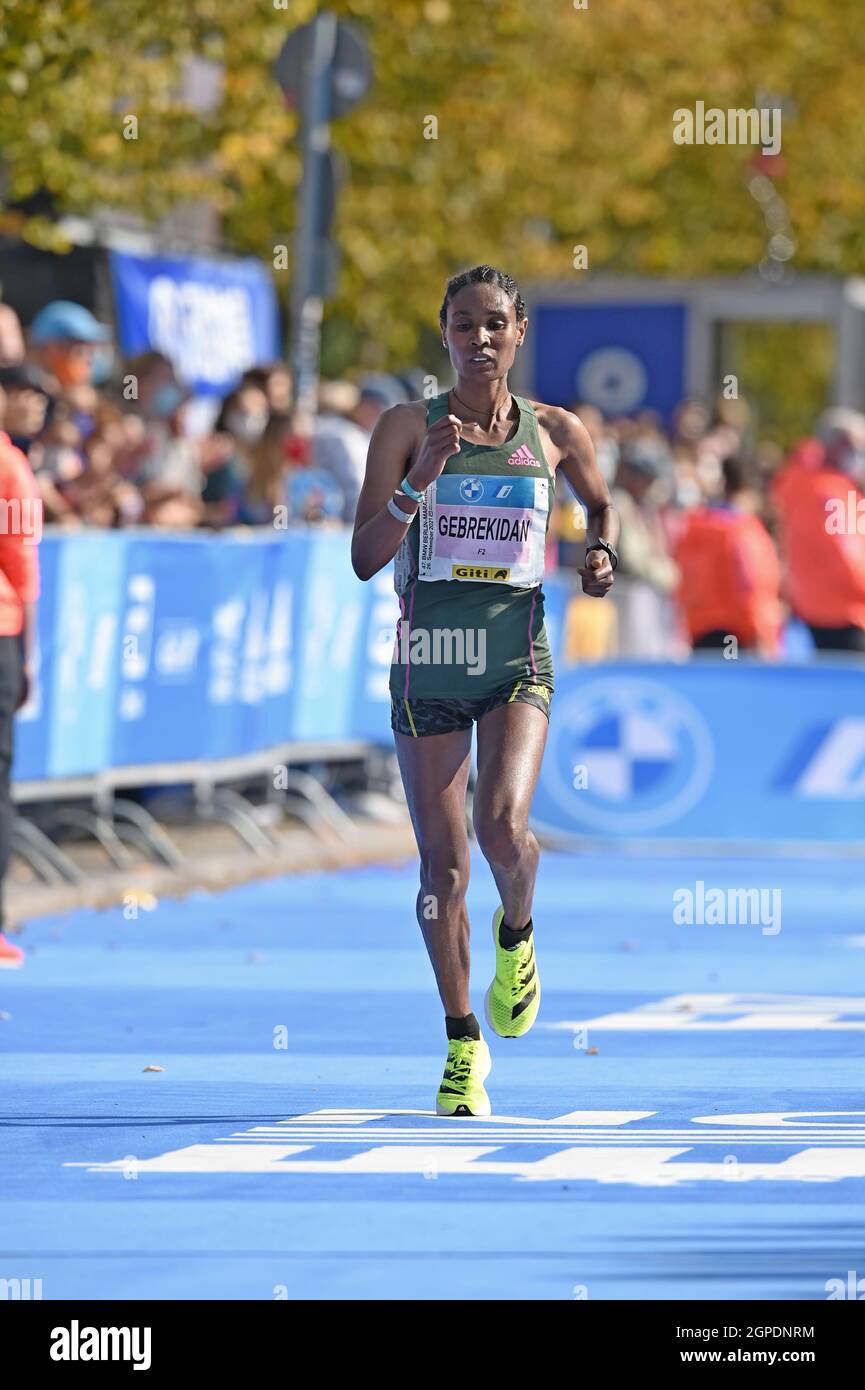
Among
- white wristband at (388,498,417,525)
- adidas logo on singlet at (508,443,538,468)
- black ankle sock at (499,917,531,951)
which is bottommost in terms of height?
black ankle sock at (499,917,531,951)

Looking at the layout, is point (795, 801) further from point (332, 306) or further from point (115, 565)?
point (332, 306)

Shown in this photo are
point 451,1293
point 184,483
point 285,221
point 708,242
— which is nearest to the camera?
point 451,1293

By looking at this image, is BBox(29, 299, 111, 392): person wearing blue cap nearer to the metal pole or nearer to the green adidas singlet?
the metal pole

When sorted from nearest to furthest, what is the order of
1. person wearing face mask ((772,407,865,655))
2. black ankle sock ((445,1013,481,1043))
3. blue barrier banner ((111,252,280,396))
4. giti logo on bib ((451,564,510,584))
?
giti logo on bib ((451,564,510,584)), black ankle sock ((445,1013,481,1043)), person wearing face mask ((772,407,865,655)), blue barrier banner ((111,252,280,396))

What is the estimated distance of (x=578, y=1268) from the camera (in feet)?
21.9

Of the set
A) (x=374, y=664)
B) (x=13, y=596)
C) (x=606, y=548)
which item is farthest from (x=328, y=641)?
(x=606, y=548)

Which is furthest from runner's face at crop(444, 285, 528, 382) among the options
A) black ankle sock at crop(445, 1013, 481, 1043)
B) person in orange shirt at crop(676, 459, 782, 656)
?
person in orange shirt at crop(676, 459, 782, 656)

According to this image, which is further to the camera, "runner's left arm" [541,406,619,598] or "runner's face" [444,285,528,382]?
"runner's left arm" [541,406,619,598]

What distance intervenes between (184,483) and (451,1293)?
10795 mm

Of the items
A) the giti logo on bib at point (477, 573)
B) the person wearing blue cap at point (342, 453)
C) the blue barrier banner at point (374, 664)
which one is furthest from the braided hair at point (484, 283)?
the person wearing blue cap at point (342, 453)

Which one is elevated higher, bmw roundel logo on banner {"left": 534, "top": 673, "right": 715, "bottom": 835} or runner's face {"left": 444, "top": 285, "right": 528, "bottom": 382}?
runner's face {"left": 444, "top": 285, "right": 528, "bottom": 382}

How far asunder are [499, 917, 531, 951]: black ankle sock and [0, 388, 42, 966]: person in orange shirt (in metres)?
3.35

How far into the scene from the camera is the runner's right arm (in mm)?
8297

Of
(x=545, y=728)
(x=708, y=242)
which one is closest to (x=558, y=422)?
(x=545, y=728)
